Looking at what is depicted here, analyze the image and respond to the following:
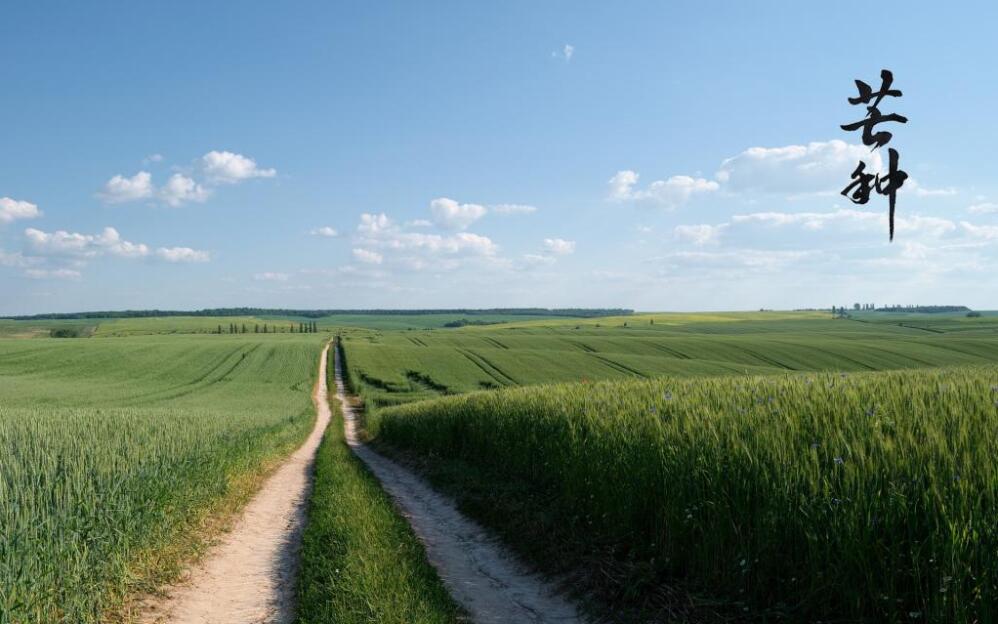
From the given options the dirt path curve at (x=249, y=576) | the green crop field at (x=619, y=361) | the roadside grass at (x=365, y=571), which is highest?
the roadside grass at (x=365, y=571)

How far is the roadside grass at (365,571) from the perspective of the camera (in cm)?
608

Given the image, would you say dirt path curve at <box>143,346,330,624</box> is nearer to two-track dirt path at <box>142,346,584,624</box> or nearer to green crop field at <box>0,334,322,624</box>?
two-track dirt path at <box>142,346,584,624</box>

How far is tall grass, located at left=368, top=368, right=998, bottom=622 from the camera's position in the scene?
4012 mm

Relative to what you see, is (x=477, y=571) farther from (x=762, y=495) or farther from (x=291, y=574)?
(x=762, y=495)

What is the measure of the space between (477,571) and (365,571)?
1.77 meters

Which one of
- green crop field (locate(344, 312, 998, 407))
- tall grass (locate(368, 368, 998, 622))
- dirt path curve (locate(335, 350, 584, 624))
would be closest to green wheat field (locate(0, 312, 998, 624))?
tall grass (locate(368, 368, 998, 622))

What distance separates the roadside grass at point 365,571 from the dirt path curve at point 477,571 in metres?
0.35

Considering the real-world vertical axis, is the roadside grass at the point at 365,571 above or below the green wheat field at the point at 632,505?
below

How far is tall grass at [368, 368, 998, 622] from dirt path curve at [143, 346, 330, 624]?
387 cm

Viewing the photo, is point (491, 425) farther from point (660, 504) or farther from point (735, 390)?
point (660, 504)

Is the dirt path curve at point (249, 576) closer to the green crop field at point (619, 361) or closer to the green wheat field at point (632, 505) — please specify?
the green wheat field at point (632, 505)

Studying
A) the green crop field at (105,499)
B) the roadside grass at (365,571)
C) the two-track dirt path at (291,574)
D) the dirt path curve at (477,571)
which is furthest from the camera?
the two-track dirt path at (291,574)

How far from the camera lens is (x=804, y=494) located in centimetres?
496

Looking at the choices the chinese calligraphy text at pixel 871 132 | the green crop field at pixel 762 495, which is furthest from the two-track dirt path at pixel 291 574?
the chinese calligraphy text at pixel 871 132
